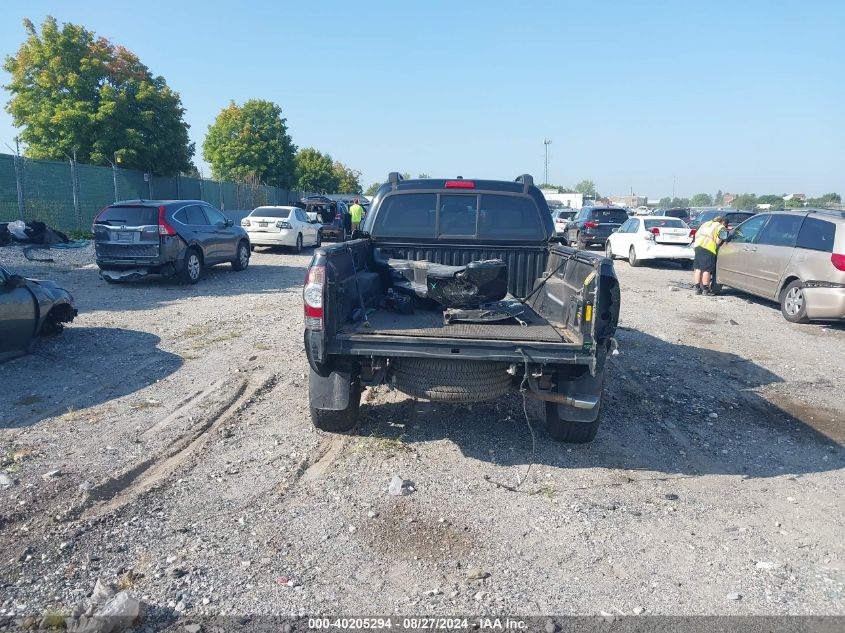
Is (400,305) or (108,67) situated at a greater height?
(108,67)

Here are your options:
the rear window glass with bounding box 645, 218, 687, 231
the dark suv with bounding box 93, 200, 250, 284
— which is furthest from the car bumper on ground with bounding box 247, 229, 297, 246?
the rear window glass with bounding box 645, 218, 687, 231

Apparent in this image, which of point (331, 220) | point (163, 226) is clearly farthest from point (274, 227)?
point (163, 226)

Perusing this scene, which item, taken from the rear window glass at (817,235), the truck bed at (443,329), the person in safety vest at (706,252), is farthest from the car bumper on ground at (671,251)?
the truck bed at (443,329)

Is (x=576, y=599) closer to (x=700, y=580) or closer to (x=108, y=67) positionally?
(x=700, y=580)

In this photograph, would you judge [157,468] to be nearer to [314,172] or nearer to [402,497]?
[402,497]

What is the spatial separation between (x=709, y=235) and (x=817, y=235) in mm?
3068

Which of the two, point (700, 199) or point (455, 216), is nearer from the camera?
point (455, 216)

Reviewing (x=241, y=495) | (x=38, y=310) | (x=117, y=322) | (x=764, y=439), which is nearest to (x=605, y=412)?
(x=764, y=439)

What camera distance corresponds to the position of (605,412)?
6.00m

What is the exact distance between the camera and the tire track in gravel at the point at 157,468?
401 centimetres

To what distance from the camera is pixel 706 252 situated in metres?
13.5

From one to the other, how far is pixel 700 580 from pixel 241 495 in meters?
2.84

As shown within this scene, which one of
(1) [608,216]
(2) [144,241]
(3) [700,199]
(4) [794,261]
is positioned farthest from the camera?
(3) [700,199]

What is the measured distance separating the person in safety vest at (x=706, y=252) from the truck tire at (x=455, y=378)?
1056 cm
